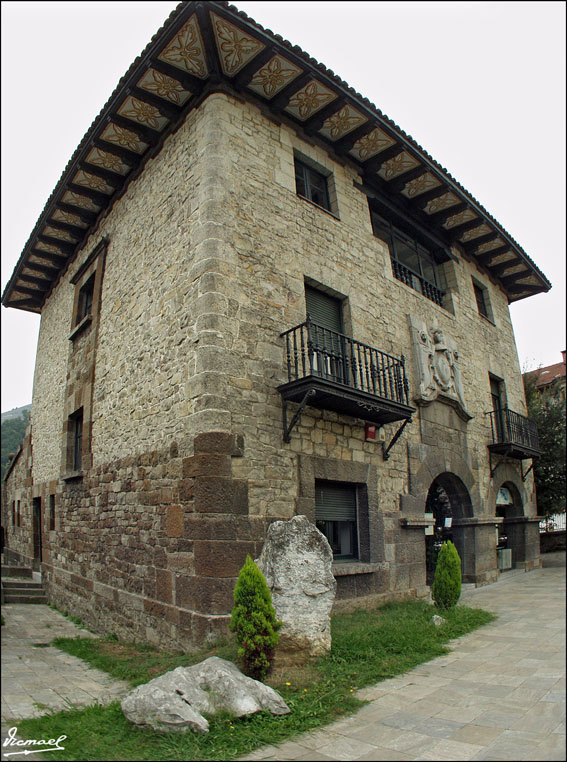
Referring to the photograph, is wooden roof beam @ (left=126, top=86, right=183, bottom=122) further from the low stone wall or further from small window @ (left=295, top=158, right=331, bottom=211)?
the low stone wall

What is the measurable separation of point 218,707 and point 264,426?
3252 millimetres

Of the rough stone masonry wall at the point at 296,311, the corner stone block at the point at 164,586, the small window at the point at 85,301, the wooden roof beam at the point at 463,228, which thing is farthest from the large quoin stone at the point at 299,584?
the wooden roof beam at the point at 463,228

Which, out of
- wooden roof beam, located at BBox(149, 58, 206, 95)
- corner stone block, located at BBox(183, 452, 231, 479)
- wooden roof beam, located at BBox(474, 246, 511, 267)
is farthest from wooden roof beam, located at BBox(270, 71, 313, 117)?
wooden roof beam, located at BBox(474, 246, 511, 267)

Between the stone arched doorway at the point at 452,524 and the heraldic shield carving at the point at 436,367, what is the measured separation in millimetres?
1443

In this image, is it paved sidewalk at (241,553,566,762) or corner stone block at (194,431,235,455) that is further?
corner stone block at (194,431,235,455)

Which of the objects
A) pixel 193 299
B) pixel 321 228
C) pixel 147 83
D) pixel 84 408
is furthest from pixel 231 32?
pixel 84 408

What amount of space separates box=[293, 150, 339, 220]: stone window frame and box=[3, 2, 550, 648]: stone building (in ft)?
0.16

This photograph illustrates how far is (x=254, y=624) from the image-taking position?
4.71 m

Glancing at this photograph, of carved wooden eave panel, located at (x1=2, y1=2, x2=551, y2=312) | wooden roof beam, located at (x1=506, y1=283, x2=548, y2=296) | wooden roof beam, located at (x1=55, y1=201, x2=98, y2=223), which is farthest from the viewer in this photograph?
wooden roof beam, located at (x1=506, y1=283, x2=548, y2=296)

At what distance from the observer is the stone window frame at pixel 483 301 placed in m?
13.7

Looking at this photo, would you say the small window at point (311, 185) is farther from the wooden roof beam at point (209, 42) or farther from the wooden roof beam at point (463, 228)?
the wooden roof beam at point (463, 228)

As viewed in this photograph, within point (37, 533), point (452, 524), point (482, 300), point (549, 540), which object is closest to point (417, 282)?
point (482, 300)

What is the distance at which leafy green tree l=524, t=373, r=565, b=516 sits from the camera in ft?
47.8

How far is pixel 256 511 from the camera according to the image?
6.29 m
